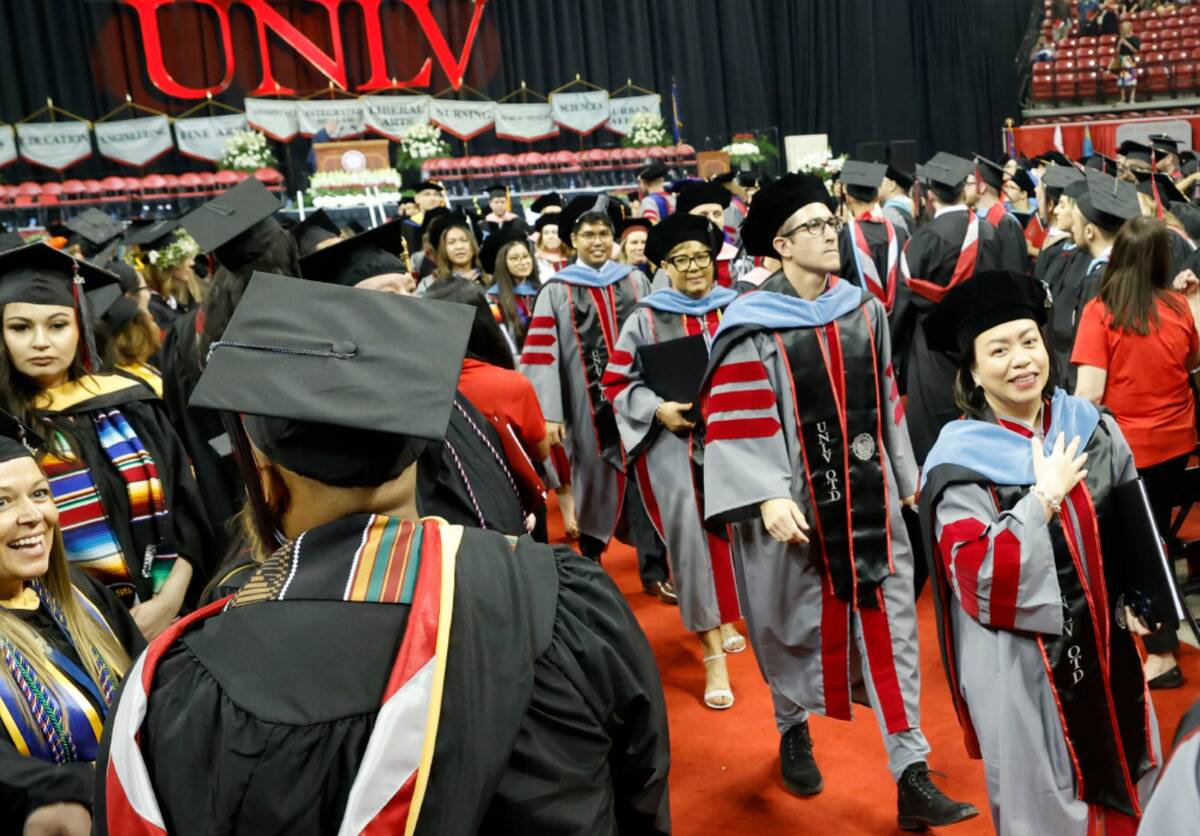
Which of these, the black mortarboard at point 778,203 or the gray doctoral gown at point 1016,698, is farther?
the black mortarboard at point 778,203

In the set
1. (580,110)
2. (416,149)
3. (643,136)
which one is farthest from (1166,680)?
(580,110)

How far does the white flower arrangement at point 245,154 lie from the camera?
13352 millimetres

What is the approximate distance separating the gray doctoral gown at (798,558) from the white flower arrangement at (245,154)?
11196 mm

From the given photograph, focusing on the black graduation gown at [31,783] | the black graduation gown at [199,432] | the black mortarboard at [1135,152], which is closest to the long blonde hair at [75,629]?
the black graduation gown at [31,783]

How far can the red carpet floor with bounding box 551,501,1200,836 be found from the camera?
135 inches

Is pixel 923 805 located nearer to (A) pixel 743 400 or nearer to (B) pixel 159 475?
(A) pixel 743 400

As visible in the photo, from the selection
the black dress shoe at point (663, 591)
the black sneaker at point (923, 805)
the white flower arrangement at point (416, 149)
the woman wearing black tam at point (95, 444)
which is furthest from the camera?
the white flower arrangement at point (416, 149)

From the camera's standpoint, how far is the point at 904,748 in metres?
3.30

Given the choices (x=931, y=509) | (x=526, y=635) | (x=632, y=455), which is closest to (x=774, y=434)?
(x=931, y=509)

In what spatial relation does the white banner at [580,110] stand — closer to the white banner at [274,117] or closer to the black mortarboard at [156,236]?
the white banner at [274,117]

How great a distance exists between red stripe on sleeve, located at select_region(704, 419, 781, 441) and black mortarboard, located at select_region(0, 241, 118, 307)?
1847 millimetres

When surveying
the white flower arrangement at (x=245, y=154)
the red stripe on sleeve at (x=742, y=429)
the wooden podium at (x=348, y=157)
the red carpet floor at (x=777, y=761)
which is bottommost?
the red carpet floor at (x=777, y=761)

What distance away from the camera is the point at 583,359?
5.25 m

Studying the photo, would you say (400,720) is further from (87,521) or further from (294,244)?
(294,244)
